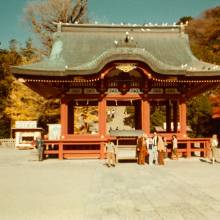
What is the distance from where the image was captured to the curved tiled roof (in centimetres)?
2050

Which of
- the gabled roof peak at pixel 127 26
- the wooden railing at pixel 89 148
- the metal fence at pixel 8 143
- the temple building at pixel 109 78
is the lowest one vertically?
the metal fence at pixel 8 143

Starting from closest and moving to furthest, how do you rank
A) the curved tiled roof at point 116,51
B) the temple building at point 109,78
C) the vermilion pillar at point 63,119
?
the curved tiled roof at point 116,51, the temple building at point 109,78, the vermilion pillar at point 63,119

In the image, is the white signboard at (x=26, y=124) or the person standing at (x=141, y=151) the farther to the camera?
the white signboard at (x=26, y=124)

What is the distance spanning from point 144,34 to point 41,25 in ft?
53.7

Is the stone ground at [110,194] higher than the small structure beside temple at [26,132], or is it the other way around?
the small structure beside temple at [26,132]

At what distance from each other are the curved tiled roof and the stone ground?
6687mm

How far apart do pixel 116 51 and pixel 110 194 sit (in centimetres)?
1157

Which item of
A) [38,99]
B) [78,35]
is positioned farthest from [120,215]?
[38,99]

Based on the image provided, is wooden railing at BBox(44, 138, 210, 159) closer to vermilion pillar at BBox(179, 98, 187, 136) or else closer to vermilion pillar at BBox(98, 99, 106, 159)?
vermilion pillar at BBox(98, 99, 106, 159)

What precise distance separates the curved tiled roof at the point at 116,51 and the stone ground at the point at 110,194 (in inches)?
263

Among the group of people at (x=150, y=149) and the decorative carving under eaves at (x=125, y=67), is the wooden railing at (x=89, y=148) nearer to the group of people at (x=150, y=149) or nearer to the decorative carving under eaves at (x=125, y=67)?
the group of people at (x=150, y=149)

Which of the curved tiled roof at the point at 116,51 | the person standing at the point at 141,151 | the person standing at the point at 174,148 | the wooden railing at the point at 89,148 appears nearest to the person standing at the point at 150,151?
the person standing at the point at 141,151

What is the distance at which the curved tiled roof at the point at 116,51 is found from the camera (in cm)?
2050

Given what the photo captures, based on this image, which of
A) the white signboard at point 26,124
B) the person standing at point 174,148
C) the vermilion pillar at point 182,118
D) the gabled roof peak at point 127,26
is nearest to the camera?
the person standing at point 174,148
